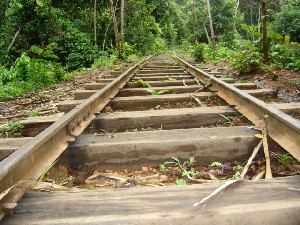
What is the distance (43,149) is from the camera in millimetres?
1520

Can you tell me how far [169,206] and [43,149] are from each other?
774mm

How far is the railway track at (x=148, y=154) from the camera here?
40.0 inches

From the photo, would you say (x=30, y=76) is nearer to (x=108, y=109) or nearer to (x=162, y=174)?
(x=108, y=109)

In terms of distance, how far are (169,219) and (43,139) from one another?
0.80 metres

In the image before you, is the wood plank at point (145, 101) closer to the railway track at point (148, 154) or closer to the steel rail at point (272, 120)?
the railway track at point (148, 154)

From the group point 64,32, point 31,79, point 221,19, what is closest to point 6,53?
point 64,32

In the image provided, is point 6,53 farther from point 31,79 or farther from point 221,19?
point 221,19

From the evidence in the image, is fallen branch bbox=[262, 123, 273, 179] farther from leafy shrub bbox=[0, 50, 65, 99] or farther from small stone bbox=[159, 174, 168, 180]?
leafy shrub bbox=[0, 50, 65, 99]

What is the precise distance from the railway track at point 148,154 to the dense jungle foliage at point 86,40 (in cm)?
240

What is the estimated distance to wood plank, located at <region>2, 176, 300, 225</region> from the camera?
39.0 inches

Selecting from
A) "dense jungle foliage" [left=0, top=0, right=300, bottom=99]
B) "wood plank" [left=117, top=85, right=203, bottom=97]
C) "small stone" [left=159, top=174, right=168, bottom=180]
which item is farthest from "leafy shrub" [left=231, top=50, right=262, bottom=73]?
"small stone" [left=159, top=174, right=168, bottom=180]

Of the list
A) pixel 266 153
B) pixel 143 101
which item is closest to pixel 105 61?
pixel 143 101

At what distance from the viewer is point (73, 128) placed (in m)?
1.96

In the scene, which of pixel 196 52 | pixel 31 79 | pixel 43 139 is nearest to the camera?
pixel 43 139
